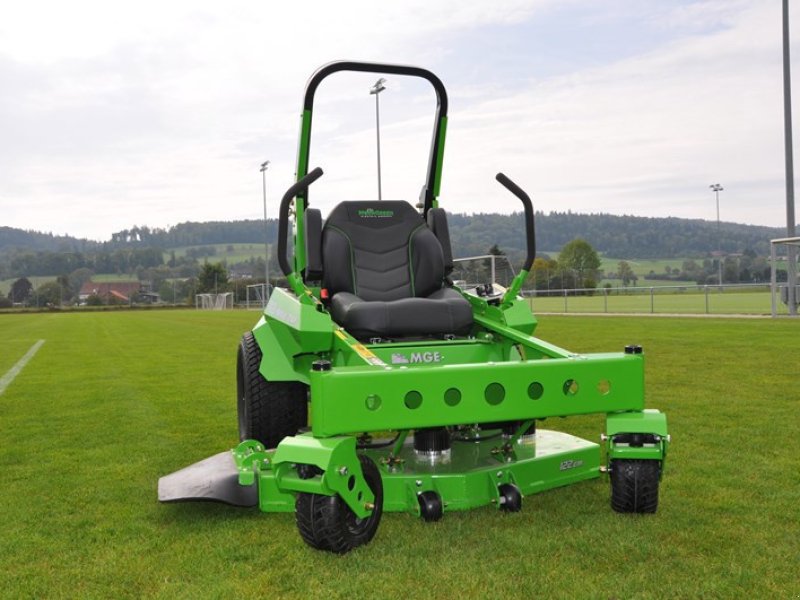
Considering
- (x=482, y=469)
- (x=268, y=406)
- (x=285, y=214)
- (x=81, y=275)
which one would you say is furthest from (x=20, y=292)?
(x=482, y=469)

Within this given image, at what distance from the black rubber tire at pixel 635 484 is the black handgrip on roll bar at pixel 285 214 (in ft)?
7.92

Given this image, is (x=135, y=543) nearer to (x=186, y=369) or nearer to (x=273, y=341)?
(x=273, y=341)

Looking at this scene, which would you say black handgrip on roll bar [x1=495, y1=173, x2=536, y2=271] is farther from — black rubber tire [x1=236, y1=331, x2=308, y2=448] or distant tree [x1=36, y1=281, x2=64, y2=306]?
distant tree [x1=36, y1=281, x2=64, y2=306]

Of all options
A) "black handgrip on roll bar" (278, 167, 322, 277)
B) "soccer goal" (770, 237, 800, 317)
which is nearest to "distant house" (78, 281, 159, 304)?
"soccer goal" (770, 237, 800, 317)

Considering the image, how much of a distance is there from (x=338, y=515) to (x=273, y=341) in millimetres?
2247

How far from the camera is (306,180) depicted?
16.9 feet

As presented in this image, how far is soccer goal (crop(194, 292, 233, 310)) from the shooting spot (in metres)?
77.2

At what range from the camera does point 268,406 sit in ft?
18.2

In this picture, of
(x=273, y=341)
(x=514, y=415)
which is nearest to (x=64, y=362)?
(x=273, y=341)

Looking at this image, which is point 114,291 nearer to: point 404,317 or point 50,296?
point 50,296

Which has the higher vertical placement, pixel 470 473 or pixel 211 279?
pixel 211 279

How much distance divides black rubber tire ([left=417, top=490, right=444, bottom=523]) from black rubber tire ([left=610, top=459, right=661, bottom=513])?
917mm

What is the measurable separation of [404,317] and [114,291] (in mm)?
114520

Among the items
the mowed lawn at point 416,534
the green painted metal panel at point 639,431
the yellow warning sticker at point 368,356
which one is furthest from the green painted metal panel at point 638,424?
the yellow warning sticker at point 368,356
